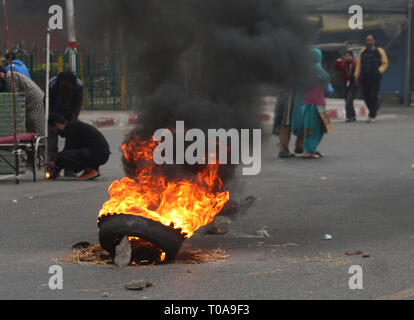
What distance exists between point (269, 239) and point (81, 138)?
5002 mm

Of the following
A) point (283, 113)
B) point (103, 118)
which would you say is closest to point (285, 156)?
point (283, 113)

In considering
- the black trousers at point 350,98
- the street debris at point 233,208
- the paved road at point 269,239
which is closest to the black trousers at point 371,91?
the black trousers at point 350,98

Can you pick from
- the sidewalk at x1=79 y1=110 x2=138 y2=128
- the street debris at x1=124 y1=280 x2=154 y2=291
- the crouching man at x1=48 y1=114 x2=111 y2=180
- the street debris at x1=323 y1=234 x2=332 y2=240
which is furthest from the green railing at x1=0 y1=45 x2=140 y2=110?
the street debris at x1=124 y1=280 x2=154 y2=291

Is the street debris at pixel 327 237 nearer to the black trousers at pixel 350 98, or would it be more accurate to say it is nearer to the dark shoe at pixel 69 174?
the dark shoe at pixel 69 174

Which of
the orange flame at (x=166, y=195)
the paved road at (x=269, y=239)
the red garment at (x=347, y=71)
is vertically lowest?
the paved road at (x=269, y=239)

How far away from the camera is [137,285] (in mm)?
5621

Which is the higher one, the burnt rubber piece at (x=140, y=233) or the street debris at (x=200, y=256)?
the burnt rubber piece at (x=140, y=233)

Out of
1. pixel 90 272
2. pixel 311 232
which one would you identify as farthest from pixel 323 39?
pixel 90 272

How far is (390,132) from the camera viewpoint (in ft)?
60.4

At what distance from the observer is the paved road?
18.6 ft

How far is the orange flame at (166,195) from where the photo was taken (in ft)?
21.5

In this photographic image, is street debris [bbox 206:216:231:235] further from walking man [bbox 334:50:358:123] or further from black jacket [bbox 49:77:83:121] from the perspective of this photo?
walking man [bbox 334:50:358:123]

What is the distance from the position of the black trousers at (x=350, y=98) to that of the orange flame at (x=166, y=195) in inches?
542
